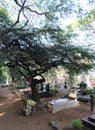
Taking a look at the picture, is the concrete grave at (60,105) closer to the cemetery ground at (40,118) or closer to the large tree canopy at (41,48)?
the cemetery ground at (40,118)

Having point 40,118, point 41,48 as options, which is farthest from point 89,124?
point 41,48

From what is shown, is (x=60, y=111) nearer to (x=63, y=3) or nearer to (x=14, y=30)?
(x=14, y=30)

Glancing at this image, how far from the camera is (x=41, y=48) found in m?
11.0

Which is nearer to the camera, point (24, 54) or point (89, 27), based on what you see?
point (24, 54)

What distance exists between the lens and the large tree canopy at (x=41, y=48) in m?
10.7

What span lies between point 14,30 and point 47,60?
2.34 metres

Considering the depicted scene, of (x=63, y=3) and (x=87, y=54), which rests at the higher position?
(x=63, y=3)

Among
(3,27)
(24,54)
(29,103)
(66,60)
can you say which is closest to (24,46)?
(24,54)

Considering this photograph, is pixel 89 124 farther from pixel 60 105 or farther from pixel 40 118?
pixel 60 105

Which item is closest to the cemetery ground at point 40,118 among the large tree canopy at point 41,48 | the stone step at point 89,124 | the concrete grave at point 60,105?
→ the concrete grave at point 60,105

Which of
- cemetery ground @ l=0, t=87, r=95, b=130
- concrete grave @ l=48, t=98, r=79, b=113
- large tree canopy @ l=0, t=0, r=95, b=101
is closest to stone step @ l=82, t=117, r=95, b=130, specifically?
cemetery ground @ l=0, t=87, r=95, b=130

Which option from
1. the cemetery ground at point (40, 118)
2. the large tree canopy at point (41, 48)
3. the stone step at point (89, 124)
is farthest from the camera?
the large tree canopy at point (41, 48)

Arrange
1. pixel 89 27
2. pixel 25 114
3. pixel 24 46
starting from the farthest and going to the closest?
pixel 89 27
pixel 24 46
pixel 25 114

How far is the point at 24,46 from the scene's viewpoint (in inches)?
443
